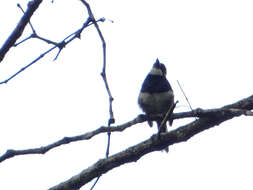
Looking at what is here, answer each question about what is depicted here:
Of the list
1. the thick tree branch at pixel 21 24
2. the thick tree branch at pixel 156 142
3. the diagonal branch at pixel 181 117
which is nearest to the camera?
the thick tree branch at pixel 21 24

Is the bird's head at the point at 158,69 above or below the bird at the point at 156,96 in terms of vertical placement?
above

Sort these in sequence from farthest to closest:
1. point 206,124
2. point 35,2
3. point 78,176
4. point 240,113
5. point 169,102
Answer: point 169,102, point 206,124, point 78,176, point 240,113, point 35,2

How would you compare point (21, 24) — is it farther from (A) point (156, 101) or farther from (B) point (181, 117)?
(A) point (156, 101)

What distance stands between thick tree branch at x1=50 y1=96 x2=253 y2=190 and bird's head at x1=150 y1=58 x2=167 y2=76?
3.24m

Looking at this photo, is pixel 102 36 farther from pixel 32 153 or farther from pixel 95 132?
pixel 32 153

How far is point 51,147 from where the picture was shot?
2.10m

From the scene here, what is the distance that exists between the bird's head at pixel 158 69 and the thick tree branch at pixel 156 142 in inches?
128

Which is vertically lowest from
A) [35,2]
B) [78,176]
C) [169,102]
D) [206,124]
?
[78,176]

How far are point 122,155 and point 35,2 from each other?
0.89 metres

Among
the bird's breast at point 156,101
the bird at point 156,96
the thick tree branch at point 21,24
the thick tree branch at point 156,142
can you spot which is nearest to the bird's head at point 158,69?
the bird at point 156,96

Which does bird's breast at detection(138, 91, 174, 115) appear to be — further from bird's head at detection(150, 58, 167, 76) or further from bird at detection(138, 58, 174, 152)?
bird's head at detection(150, 58, 167, 76)

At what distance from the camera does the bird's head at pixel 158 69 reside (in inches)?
235

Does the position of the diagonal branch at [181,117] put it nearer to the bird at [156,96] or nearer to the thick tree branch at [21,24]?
the thick tree branch at [21,24]

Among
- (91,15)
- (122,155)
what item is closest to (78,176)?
(122,155)
